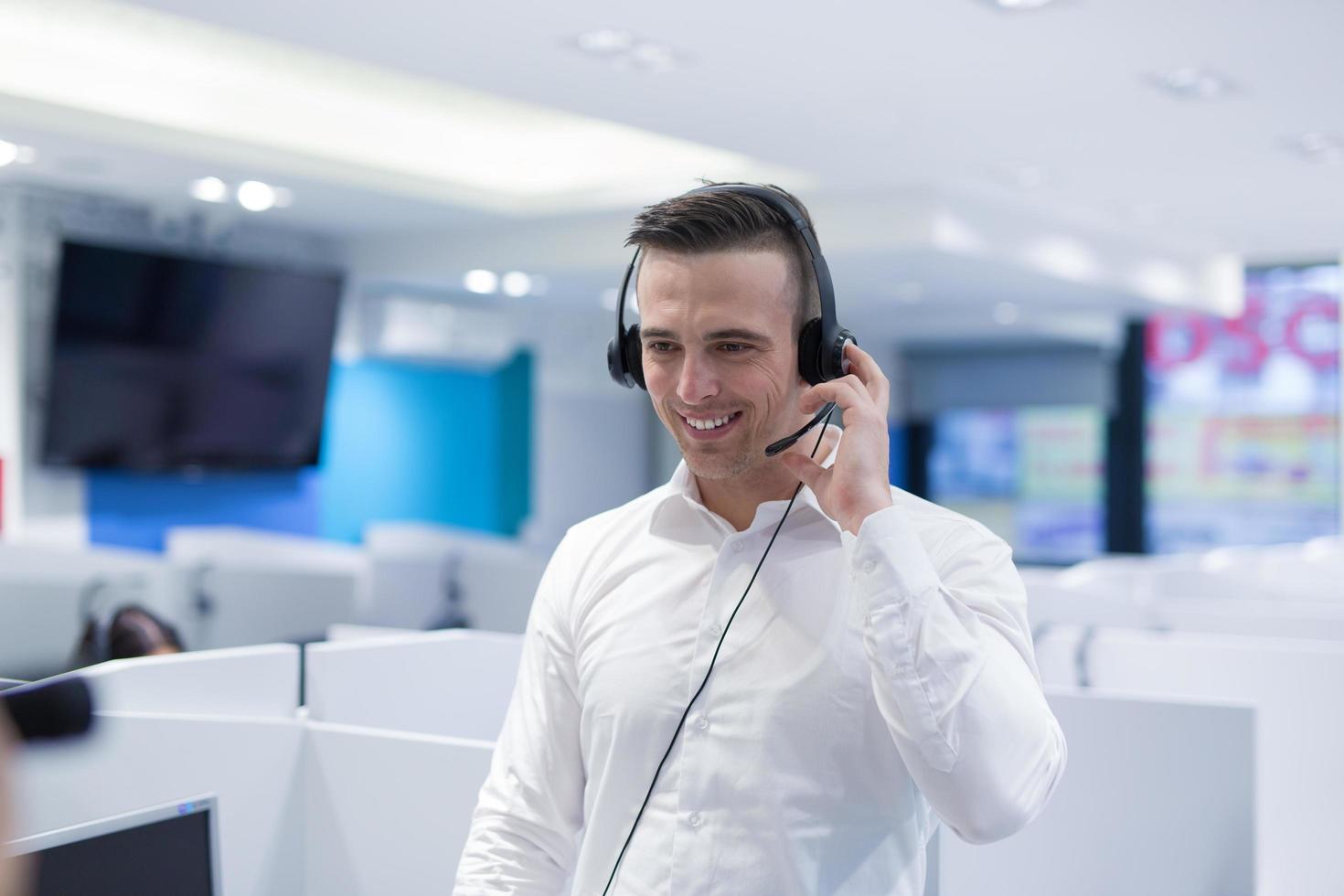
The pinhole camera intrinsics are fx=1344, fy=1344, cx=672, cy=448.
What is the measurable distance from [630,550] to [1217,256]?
7.49 m

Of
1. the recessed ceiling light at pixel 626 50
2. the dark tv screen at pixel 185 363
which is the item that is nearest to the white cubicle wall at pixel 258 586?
the dark tv screen at pixel 185 363

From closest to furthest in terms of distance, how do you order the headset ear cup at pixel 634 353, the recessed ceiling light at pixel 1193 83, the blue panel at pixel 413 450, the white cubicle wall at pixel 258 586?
the headset ear cup at pixel 634 353 < the recessed ceiling light at pixel 1193 83 < the white cubicle wall at pixel 258 586 < the blue panel at pixel 413 450

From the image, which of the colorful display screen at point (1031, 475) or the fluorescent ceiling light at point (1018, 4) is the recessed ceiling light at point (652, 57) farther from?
the colorful display screen at point (1031, 475)

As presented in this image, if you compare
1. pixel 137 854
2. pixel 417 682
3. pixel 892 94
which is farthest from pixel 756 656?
pixel 892 94

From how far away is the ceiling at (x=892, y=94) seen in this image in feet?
10.6

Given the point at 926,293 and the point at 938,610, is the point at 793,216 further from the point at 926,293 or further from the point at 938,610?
the point at 926,293

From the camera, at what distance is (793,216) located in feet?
3.98

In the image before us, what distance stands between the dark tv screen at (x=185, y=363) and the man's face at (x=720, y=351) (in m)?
4.67

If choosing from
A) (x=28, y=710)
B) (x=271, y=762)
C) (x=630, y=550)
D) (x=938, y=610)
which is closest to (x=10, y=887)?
(x=28, y=710)

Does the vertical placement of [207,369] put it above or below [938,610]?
above

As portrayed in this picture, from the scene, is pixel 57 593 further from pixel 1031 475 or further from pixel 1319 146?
pixel 1031 475

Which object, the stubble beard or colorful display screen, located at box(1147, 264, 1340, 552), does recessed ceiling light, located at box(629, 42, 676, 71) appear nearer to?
the stubble beard

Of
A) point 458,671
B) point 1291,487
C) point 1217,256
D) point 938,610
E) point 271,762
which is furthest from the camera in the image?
point 1291,487

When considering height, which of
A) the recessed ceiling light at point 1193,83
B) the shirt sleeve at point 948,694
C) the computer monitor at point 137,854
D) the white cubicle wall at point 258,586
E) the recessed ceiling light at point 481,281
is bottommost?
the white cubicle wall at point 258,586
